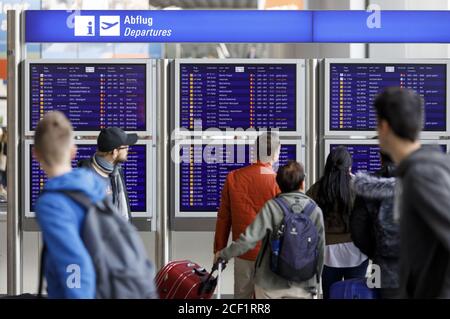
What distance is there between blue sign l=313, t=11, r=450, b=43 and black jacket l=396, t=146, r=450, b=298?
365cm

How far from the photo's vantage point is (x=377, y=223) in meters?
3.89

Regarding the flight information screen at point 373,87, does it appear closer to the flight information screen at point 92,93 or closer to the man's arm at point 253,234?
the flight information screen at point 92,93

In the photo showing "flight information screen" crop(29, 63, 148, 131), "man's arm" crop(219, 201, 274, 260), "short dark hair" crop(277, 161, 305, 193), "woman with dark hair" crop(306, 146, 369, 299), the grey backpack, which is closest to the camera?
the grey backpack

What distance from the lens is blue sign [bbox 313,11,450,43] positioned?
6.20 metres

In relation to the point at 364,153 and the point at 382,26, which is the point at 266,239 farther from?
the point at 382,26

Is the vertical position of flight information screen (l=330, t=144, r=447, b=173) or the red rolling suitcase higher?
flight information screen (l=330, t=144, r=447, b=173)

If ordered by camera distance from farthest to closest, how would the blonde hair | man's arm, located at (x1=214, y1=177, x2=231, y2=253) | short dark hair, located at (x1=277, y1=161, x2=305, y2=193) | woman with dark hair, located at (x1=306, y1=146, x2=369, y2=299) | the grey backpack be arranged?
man's arm, located at (x1=214, y1=177, x2=231, y2=253), woman with dark hair, located at (x1=306, y1=146, x2=369, y2=299), short dark hair, located at (x1=277, y1=161, x2=305, y2=193), the blonde hair, the grey backpack

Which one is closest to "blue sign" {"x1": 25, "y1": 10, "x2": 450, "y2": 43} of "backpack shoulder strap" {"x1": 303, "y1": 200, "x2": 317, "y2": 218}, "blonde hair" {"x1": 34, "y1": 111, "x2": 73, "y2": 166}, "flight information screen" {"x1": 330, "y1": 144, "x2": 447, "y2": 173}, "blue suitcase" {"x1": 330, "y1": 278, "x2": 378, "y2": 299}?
"flight information screen" {"x1": 330, "y1": 144, "x2": 447, "y2": 173}

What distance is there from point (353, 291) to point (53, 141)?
7.39 feet

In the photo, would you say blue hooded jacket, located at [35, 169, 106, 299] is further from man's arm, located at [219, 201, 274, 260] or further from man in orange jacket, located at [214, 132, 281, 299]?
man in orange jacket, located at [214, 132, 281, 299]

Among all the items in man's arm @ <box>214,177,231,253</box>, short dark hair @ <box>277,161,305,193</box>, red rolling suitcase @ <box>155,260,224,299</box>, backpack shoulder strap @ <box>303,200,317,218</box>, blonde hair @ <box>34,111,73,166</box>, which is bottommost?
red rolling suitcase @ <box>155,260,224,299</box>
